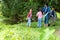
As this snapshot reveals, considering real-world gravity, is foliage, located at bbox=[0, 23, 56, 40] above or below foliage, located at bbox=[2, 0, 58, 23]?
above

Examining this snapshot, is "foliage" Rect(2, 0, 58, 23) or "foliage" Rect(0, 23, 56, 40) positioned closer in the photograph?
"foliage" Rect(0, 23, 56, 40)

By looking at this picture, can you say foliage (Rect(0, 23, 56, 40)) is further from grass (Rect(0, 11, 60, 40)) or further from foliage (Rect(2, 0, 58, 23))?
foliage (Rect(2, 0, 58, 23))

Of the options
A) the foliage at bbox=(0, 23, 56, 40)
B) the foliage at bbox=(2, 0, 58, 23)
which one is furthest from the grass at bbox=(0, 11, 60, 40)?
the foliage at bbox=(2, 0, 58, 23)

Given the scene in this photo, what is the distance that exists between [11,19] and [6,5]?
1792mm

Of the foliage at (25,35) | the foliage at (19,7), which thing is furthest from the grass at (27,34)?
the foliage at (19,7)

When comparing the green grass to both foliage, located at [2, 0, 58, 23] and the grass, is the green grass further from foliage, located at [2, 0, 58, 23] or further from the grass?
foliage, located at [2, 0, 58, 23]

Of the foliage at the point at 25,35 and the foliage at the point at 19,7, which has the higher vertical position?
the foliage at the point at 25,35

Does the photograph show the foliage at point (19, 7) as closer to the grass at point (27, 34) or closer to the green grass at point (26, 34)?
the grass at point (27, 34)

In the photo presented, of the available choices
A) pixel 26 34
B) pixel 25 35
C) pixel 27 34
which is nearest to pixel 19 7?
pixel 27 34

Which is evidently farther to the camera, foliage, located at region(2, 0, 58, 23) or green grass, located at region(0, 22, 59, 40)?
foliage, located at region(2, 0, 58, 23)

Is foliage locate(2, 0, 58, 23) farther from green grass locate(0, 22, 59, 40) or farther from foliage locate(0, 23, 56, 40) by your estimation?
foliage locate(0, 23, 56, 40)

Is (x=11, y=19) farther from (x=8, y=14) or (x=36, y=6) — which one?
(x=36, y=6)

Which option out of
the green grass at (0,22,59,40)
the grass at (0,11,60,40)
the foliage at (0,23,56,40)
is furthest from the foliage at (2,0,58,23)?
the foliage at (0,23,56,40)

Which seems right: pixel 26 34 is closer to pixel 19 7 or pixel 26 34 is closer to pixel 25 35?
pixel 25 35
